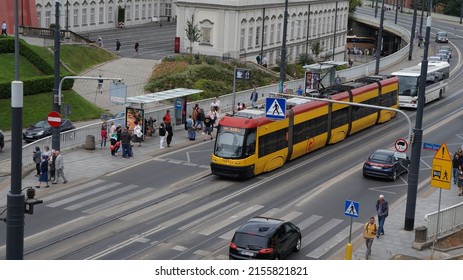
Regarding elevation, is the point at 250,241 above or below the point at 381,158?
above

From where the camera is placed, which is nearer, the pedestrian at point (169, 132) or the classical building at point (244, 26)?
the pedestrian at point (169, 132)

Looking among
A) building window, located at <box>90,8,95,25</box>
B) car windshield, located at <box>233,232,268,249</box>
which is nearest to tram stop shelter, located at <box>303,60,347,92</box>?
car windshield, located at <box>233,232,268,249</box>

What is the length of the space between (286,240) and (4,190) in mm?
14128

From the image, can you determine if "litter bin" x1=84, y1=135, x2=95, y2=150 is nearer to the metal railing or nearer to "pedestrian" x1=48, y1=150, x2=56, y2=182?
"pedestrian" x1=48, y1=150, x2=56, y2=182

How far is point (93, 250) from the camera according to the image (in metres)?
28.0

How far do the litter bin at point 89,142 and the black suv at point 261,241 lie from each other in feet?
59.9

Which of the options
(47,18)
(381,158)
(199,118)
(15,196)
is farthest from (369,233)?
Result: (47,18)

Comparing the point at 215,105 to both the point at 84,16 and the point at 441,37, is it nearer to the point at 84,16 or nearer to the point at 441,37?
the point at 84,16

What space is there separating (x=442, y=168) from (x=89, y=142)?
2044cm

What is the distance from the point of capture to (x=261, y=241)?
2617 centimetres

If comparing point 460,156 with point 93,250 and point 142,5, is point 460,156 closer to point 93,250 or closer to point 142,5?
point 93,250

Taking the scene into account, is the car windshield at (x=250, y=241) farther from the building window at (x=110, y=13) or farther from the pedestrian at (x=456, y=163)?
the building window at (x=110, y=13)

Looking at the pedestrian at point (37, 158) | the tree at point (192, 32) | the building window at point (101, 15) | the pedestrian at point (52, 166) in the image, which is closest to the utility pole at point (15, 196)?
the pedestrian at point (52, 166)

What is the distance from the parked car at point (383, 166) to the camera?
39.3m
